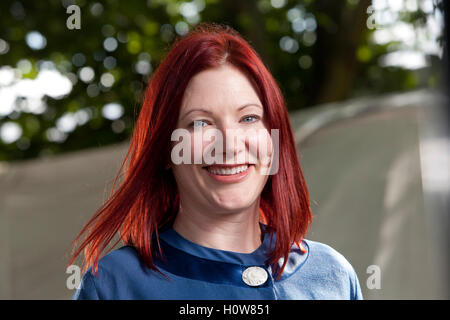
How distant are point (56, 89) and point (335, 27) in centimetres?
109

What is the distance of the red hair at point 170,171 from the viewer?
799 mm

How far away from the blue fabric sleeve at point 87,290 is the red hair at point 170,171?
0.02m

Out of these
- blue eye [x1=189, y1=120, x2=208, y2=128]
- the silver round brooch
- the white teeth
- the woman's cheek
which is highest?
blue eye [x1=189, y1=120, x2=208, y2=128]

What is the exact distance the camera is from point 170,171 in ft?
2.81

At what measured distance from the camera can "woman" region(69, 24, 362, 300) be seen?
0.79 metres

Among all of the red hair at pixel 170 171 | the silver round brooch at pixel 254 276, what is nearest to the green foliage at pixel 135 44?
the red hair at pixel 170 171

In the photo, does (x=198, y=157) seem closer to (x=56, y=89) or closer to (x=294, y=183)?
(x=294, y=183)

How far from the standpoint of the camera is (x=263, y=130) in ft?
2.68

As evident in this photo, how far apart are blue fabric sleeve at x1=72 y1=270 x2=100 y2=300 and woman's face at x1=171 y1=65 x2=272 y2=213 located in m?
0.18

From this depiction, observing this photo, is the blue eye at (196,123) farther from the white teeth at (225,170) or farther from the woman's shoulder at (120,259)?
the woman's shoulder at (120,259)

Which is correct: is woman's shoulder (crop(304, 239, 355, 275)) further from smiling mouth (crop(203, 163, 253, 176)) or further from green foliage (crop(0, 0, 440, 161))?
green foliage (crop(0, 0, 440, 161))

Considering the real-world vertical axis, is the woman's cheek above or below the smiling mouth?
above

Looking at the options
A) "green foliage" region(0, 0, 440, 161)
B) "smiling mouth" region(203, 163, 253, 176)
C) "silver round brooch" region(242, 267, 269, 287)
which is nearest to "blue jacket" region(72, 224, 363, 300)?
"silver round brooch" region(242, 267, 269, 287)

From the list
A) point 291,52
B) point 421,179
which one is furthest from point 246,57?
point 291,52
